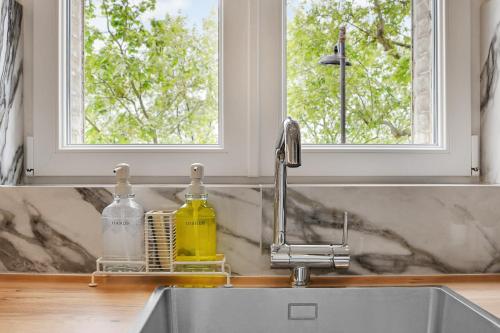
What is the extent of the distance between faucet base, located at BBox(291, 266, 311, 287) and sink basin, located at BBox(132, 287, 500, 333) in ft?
0.11

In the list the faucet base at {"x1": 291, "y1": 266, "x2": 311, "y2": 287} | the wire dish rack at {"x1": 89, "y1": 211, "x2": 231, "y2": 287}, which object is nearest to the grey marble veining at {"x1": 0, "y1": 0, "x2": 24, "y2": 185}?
the wire dish rack at {"x1": 89, "y1": 211, "x2": 231, "y2": 287}

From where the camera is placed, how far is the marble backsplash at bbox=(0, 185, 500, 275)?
125 cm

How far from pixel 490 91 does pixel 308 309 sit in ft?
2.68

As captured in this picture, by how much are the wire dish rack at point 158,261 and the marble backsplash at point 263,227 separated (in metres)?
0.08

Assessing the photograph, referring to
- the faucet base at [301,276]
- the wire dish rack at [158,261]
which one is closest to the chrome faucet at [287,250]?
the faucet base at [301,276]

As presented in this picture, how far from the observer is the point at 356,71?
4.76 ft

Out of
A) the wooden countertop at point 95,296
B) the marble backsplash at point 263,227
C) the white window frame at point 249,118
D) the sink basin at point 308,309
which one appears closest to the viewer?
the wooden countertop at point 95,296

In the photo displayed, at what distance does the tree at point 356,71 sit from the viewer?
143cm

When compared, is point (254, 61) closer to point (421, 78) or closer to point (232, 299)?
point (421, 78)

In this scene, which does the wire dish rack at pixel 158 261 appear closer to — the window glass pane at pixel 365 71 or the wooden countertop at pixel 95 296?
the wooden countertop at pixel 95 296

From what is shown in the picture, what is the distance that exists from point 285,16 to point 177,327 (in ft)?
2.97

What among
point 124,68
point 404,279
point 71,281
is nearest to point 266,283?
point 404,279

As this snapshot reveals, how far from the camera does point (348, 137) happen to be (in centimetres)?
145

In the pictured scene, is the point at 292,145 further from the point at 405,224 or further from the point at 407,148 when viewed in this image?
the point at 407,148
